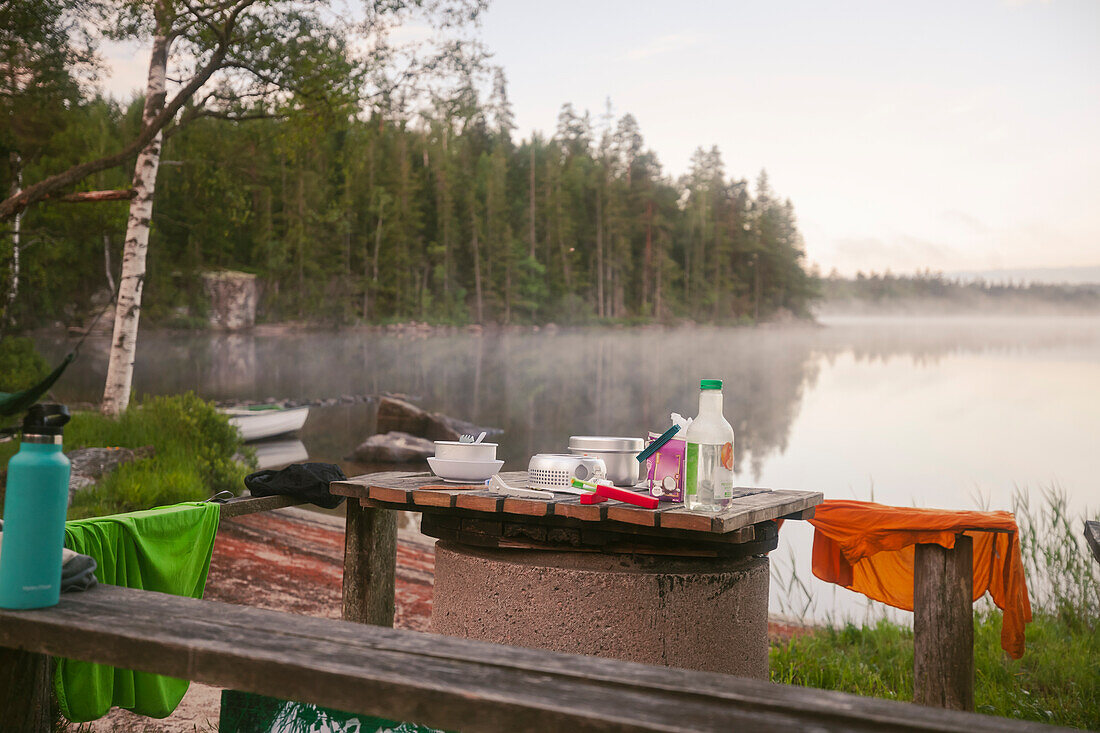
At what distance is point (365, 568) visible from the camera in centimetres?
345

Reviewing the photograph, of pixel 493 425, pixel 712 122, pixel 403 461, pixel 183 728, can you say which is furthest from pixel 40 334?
pixel 712 122

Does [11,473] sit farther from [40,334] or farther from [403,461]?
[40,334]

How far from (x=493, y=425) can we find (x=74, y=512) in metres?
14.5

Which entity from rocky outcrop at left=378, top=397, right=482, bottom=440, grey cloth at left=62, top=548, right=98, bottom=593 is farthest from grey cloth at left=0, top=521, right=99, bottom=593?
rocky outcrop at left=378, top=397, right=482, bottom=440

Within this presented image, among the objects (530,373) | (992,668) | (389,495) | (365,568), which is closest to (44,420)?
(389,495)

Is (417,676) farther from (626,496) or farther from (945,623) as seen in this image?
(945,623)

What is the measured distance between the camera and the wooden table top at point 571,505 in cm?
244

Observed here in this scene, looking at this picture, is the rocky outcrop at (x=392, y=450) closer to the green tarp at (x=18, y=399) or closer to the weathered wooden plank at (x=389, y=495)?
the weathered wooden plank at (x=389, y=495)

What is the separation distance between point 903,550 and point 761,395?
3035 cm

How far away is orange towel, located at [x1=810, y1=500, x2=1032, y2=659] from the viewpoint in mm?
3314

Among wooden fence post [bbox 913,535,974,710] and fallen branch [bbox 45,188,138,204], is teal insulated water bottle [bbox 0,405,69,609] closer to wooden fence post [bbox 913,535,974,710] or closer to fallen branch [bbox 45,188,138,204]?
wooden fence post [bbox 913,535,974,710]

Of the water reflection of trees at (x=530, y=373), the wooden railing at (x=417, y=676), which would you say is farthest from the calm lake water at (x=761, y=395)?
the wooden railing at (x=417, y=676)

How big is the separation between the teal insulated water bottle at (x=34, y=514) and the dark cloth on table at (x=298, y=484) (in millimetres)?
1614

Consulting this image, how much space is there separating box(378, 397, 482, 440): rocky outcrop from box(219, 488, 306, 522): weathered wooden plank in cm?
1270
